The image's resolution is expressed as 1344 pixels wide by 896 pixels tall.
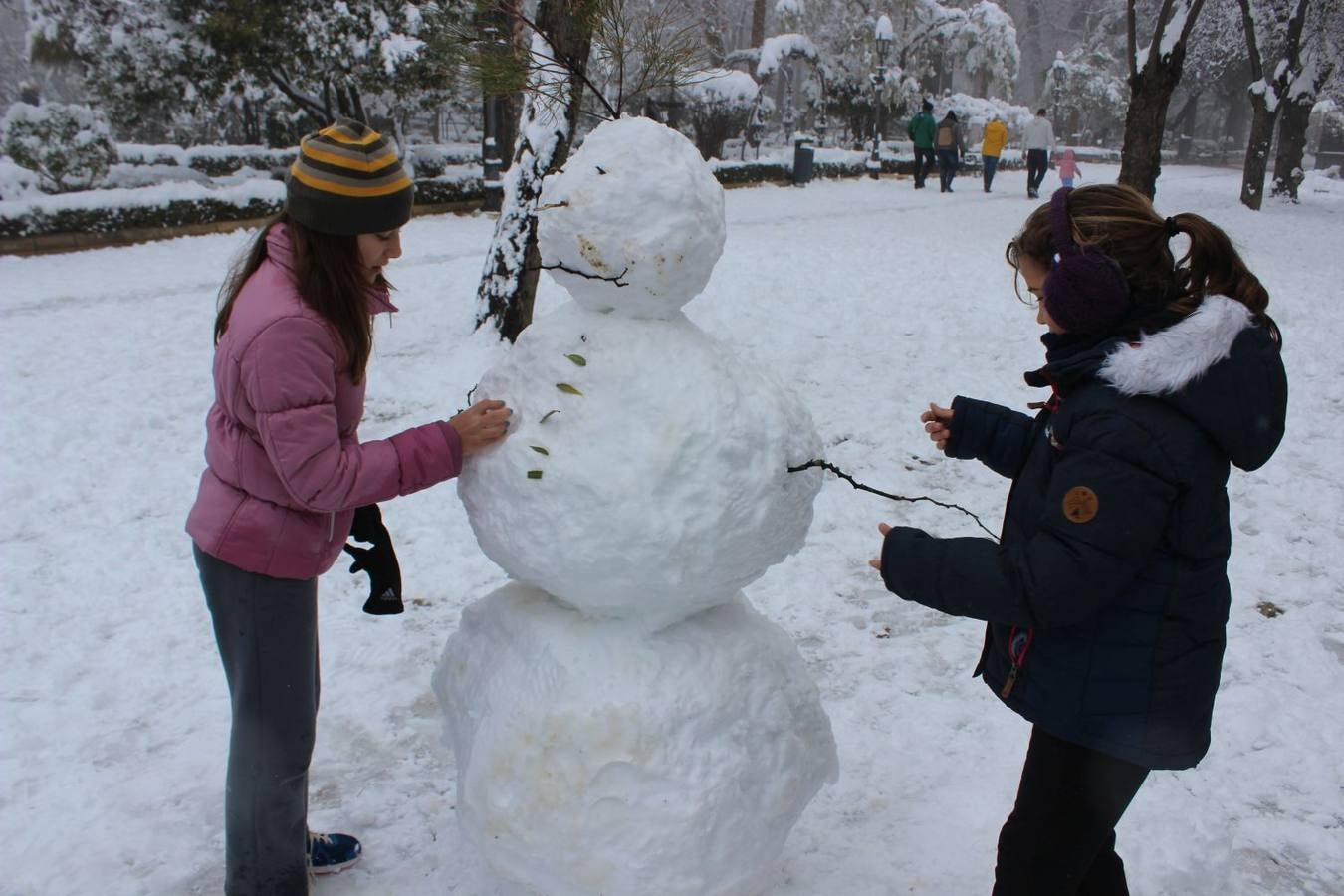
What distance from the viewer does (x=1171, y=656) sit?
1806 mm

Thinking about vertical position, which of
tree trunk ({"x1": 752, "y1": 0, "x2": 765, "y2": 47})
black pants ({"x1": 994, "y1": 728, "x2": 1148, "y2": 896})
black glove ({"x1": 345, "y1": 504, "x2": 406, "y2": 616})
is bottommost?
black pants ({"x1": 994, "y1": 728, "x2": 1148, "y2": 896})

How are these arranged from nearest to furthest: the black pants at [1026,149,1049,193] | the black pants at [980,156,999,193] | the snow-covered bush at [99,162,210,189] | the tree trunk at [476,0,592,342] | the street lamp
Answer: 1. the tree trunk at [476,0,592,342]
2. the snow-covered bush at [99,162,210,189]
3. the black pants at [1026,149,1049,193]
4. the black pants at [980,156,999,193]
5. the street lamp

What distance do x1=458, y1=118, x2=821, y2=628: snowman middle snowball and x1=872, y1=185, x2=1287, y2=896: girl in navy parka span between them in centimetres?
32

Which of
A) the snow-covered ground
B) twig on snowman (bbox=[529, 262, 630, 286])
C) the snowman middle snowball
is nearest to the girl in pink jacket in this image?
the snowman middle snowball

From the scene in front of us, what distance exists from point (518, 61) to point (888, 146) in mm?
25365

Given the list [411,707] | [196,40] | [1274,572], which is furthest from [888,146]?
[411,707]

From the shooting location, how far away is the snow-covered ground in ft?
8.74

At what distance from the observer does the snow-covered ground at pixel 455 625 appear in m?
2.66

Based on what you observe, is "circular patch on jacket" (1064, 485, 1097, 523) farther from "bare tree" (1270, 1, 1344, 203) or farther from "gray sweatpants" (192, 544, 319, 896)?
"bare tree" (1270, 1, 1344, 203)

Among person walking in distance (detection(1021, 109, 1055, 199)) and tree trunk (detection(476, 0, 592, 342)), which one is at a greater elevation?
person walking in distance (detection(1021, 109, 1055, 199))

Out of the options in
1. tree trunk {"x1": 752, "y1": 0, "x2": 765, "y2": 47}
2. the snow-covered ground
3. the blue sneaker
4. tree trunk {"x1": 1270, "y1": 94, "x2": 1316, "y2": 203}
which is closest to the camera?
the blue sneaker

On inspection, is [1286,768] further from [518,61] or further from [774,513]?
[518,61]

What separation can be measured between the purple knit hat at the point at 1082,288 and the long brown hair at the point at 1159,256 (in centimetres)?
3

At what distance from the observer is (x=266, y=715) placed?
2.08m
